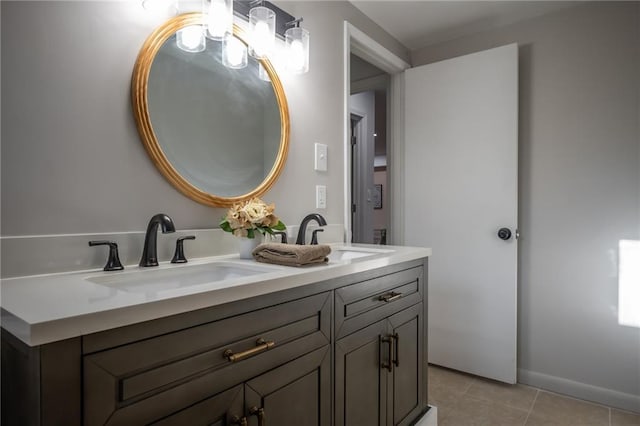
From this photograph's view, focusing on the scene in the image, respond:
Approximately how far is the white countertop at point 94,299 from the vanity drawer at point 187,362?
0.05 meters

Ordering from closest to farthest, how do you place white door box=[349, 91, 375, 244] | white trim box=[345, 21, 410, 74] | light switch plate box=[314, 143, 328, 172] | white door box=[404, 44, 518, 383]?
1. light switch plate box=[314, 143, 328, 172]
2. white trim box=[345, 21, 410, 74]
3. white door box=[404, 44, 518, 383]
4. white door box=[349, 91, 375, 244]

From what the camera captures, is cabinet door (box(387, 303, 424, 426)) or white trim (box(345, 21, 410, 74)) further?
white trim (box(345, 21, 410, 74))

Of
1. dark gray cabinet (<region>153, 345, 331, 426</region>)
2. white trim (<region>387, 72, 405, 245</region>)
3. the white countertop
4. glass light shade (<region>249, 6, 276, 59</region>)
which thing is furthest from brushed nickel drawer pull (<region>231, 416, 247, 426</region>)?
white trim (<region>387, 72, 405, 245</region>)

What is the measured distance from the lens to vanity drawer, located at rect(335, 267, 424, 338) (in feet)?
3.76

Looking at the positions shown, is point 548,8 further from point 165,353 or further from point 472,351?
point 165,353

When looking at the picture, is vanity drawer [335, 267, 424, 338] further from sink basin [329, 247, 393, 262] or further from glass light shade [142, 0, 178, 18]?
glass light shade [142, 0, 178, 18]

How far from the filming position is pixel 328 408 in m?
1.07

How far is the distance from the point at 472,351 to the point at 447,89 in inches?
68.4

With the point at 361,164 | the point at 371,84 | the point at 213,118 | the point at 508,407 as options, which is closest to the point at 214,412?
the point at 213,118

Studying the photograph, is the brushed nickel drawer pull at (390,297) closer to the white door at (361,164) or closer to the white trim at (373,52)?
the white trim at (373,52)

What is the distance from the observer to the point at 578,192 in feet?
7.05

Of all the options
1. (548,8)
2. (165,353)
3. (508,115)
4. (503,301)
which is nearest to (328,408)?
(165,353)

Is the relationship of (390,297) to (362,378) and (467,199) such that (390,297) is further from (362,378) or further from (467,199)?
(467,199)

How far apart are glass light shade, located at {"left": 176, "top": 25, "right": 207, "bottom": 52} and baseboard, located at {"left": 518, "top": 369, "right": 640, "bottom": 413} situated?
8.30 feet
